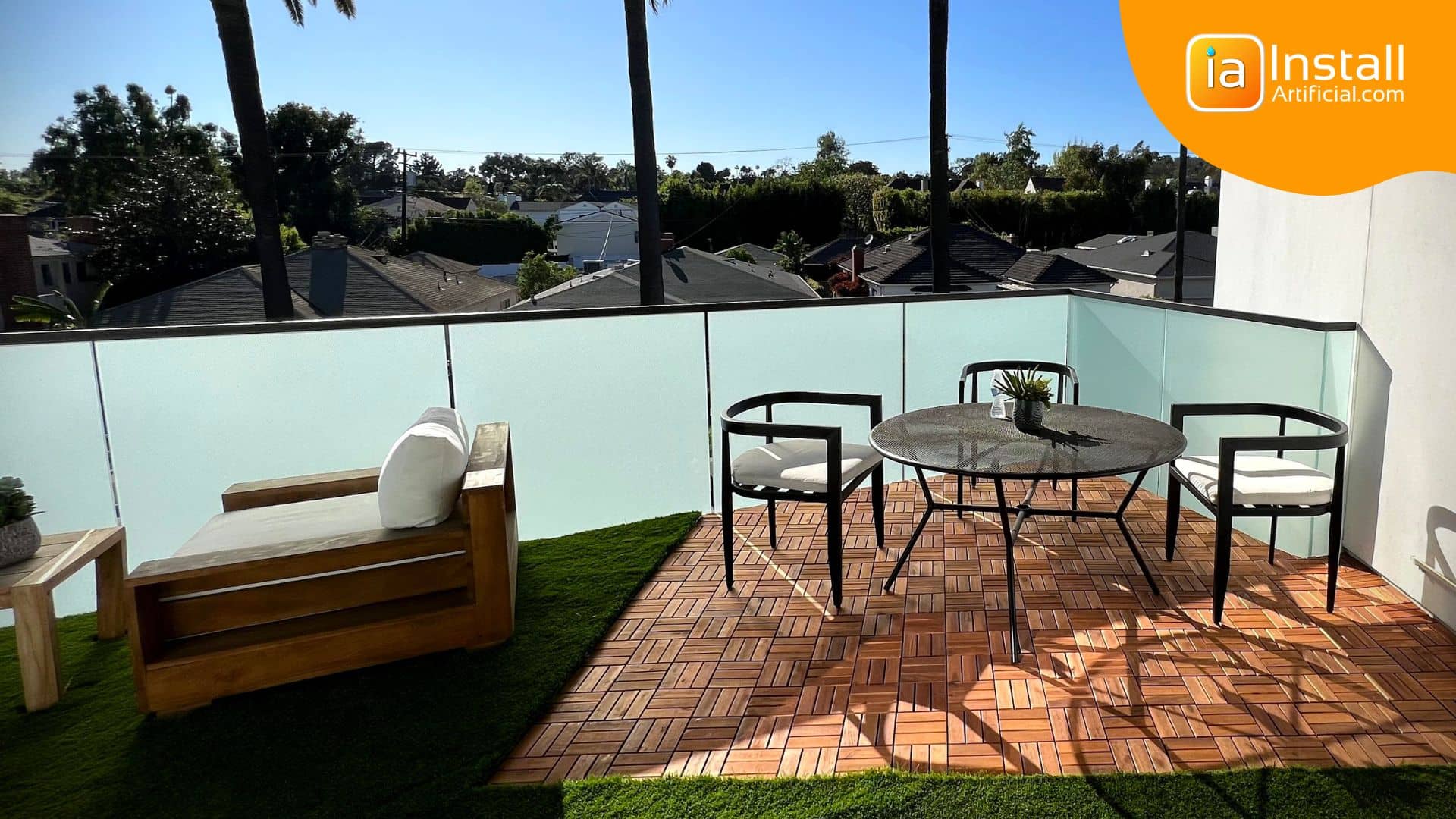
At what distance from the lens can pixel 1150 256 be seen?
79.9ft

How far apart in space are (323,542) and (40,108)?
39.1 meters

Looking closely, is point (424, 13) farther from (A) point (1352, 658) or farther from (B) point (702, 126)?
(A) point (1352, 658)

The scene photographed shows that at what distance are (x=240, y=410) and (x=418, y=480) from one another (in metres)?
1.48

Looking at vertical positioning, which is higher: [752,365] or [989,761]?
[752,365]

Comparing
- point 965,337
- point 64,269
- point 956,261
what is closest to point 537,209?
point 64,269

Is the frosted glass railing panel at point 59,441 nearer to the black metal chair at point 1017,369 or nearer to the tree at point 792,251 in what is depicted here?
the black metal chair at point 1017,369

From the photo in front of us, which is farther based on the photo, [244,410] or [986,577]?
[244,410]

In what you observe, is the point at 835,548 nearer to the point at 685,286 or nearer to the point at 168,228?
the point at 685,286

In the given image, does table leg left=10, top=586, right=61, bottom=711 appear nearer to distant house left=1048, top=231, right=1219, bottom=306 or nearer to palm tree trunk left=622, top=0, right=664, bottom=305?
A: palm tree trunk left=622, top=0, right=664, bottom=305

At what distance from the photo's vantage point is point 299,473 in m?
3.91

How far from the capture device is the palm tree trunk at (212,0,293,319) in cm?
923

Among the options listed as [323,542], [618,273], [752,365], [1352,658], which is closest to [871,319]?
[752,365]

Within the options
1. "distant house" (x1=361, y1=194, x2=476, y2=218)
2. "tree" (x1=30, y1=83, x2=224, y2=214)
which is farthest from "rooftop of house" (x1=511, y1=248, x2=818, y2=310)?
"tree" (x1=30, y1=83, x2=224, y2=214)

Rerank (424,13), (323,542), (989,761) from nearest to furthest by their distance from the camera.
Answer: (989,761) → (323,542) → (424,13)
